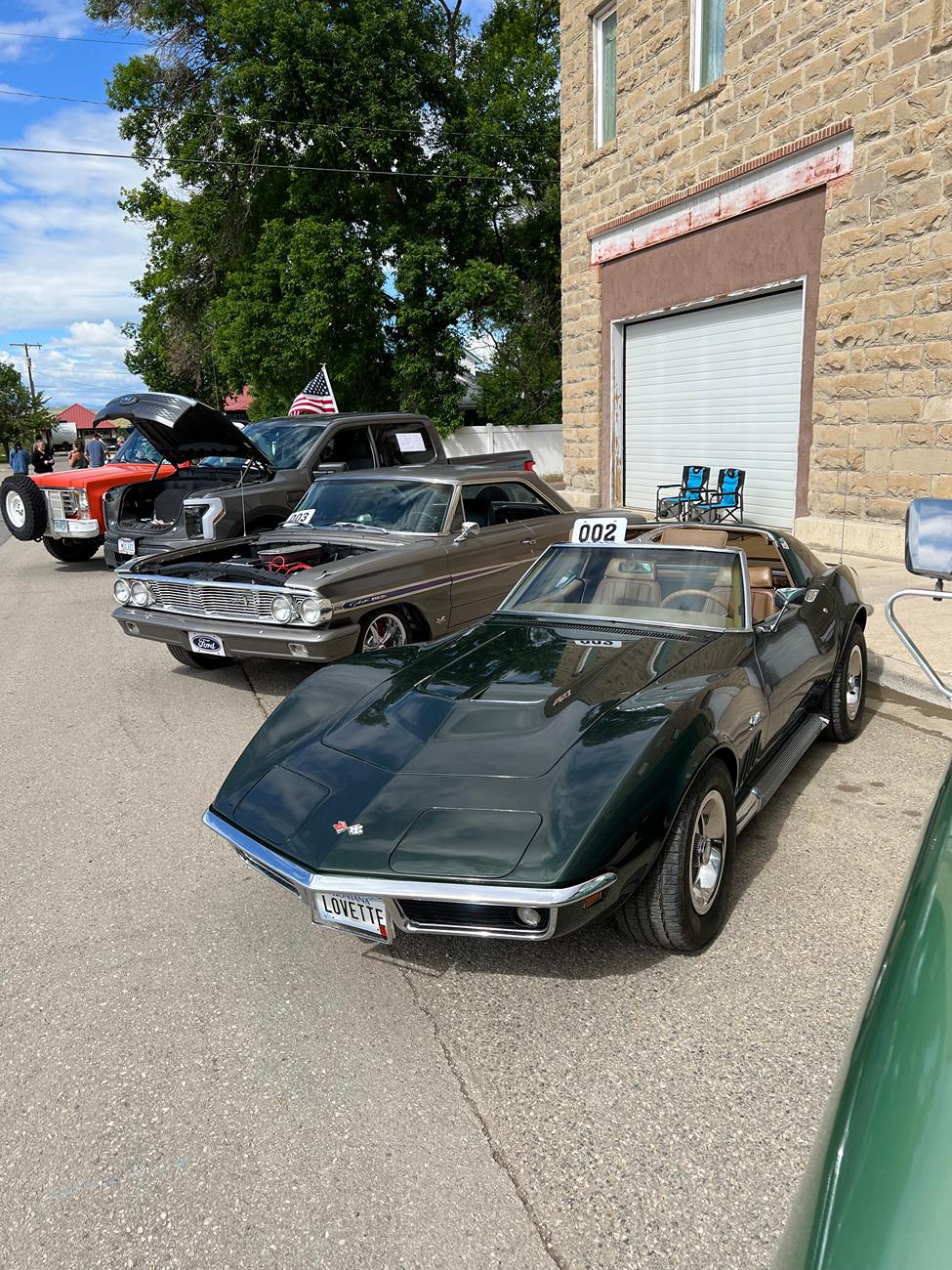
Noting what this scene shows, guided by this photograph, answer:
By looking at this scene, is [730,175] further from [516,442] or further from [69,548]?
[516,442]

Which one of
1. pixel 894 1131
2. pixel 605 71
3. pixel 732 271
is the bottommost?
pixel 894 1131

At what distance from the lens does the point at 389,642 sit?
6.24 m

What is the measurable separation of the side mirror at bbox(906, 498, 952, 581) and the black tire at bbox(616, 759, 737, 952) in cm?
103

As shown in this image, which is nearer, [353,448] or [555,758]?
[555,758]

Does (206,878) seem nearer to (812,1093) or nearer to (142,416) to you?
(812,1093)

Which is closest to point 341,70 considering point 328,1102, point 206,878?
point 206,878

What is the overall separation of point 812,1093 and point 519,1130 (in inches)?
31.3

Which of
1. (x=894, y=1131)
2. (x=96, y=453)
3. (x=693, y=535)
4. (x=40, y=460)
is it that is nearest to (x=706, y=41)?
(x=693, y=535)

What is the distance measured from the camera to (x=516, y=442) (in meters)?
24.7

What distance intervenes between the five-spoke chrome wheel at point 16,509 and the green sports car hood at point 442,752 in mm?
10368

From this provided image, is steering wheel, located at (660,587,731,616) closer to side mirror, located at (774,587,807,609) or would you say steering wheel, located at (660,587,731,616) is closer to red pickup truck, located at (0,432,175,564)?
side mirror, located at (774,587,807,609)

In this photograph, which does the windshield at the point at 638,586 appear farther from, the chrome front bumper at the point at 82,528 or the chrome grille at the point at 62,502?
the chrome grille at the point at 62,502

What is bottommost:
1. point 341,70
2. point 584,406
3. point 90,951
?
point 90,951

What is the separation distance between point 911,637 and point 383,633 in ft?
12.7
